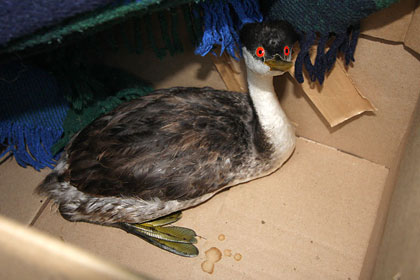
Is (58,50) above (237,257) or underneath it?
above

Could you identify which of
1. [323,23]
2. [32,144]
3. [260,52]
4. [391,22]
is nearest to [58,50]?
[32,144]

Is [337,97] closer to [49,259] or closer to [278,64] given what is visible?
[278,64]

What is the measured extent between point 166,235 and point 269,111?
64cm

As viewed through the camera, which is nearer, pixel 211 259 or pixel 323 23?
pixel 323 23

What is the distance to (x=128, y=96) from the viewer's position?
64.2 inches

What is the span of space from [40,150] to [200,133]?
2.58 ft

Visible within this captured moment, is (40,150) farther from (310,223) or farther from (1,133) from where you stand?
(310,223)

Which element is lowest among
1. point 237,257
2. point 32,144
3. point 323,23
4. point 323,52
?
point 237,257

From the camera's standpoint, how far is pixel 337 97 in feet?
4.63

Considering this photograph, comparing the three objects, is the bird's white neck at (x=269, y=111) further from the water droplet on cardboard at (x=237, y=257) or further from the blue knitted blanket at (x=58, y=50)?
the water droplet on cardboard at (x=237, y=257)

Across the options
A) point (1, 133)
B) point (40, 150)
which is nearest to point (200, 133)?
point (40, 150)

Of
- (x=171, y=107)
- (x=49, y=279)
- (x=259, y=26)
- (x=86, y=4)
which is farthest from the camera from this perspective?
(x=171, y=107)

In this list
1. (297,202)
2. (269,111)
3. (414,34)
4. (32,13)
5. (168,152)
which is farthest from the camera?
(297,202)

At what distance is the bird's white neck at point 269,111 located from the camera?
1.35 meters
